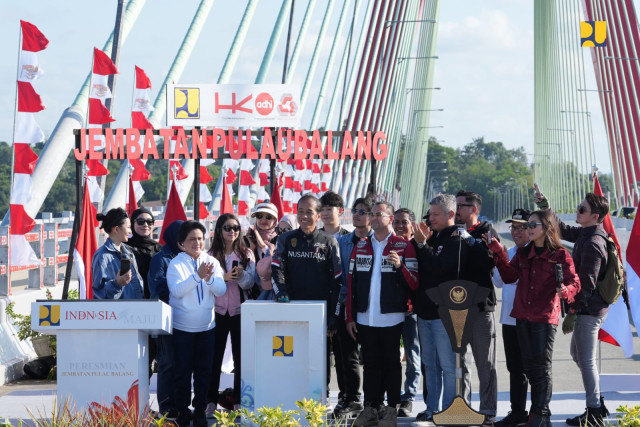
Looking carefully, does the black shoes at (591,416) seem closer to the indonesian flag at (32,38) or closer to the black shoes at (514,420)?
the black shoes at (514,420)

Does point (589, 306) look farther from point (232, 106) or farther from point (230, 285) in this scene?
point (232, 106)

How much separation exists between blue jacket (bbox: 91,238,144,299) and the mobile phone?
0.32 metres

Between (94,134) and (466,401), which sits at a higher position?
(94,134)

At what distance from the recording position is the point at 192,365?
8.21 meters

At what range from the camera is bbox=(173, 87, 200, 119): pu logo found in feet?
51.0

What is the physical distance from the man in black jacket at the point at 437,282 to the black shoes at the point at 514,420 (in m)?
0.53

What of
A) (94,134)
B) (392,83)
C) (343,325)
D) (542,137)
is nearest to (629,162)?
(392,83)

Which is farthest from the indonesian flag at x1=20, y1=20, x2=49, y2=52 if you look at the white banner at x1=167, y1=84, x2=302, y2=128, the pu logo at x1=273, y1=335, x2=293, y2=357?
the pu logo at x1=273, y1=335, x2=293, y2=357

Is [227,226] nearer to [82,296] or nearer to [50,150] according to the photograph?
[82,296]

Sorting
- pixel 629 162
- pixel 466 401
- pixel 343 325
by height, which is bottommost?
pixel 466 401

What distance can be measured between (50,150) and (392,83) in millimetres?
40687

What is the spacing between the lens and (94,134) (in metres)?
13.9

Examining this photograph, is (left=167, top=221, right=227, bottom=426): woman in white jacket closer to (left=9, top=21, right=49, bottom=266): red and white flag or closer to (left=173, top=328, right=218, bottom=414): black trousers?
(left=173, top=328, right=218, bottom=414): black trousers

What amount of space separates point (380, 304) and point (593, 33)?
2802cm
